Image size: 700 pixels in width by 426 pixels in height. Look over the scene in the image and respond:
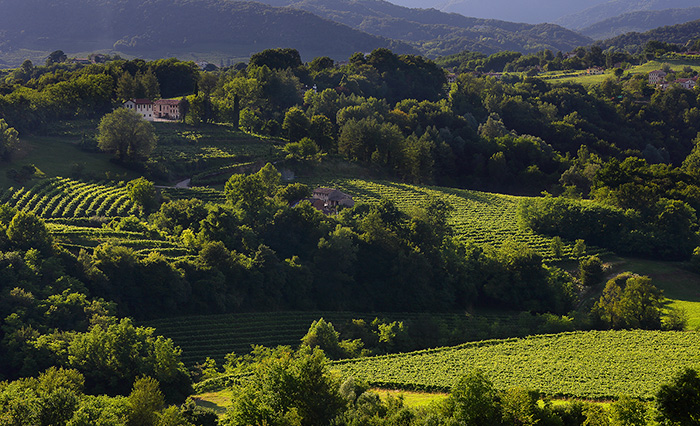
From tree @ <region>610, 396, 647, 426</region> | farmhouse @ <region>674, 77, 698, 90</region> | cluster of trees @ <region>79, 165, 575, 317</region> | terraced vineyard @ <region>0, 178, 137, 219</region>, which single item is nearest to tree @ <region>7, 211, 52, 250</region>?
cluster of trees @ <region>79, 165, 575, 317</region>

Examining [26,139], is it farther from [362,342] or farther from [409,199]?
[362,342]

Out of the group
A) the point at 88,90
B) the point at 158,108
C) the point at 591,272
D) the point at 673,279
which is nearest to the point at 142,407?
the point at 591,272

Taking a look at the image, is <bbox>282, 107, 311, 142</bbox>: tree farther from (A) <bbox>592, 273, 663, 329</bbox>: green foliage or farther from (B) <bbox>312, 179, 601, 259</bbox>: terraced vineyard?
(A) <bbox>592, 273, 663, 329</bbox>: green foliage

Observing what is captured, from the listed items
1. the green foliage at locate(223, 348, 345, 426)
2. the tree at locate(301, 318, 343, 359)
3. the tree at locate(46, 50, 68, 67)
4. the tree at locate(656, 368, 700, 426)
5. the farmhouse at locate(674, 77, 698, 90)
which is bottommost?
the tree at locate(301, 318, 343, 359)

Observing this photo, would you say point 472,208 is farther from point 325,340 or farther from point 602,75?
point 602,75

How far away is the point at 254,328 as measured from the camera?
155ft

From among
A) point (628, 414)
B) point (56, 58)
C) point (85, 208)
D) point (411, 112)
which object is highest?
point (56, 58)

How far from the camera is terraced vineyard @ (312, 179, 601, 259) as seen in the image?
6316 cm

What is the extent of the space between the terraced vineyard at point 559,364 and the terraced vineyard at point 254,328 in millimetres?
4698

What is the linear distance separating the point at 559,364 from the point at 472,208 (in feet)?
112

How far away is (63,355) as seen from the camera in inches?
1439

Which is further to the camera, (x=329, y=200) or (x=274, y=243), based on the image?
(x=329, y=200)

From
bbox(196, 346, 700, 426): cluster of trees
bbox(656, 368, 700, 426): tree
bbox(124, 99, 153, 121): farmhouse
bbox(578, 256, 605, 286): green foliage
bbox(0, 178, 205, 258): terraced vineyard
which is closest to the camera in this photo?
bbox(656, 368, 700, 426): tree

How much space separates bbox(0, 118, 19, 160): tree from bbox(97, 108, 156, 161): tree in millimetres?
8753
